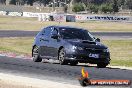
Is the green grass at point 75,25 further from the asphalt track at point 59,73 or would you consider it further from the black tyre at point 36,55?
the asphalt track at point 59,73

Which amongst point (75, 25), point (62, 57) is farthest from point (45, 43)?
point (75, 25)

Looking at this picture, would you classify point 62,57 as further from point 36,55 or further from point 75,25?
point 75,25

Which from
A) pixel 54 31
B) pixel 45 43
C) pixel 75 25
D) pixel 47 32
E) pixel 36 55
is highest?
pixel 54 31

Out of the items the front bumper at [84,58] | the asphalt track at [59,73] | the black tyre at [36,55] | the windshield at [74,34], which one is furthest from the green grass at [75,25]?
the asphalt track at [59,73]

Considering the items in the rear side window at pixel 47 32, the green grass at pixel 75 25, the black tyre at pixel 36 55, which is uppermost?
the rear side window at pixel 47 32

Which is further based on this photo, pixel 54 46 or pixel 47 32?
pixel 47 32

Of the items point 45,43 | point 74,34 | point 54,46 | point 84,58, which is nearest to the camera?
point 84,58

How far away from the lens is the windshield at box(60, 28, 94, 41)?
20781mm

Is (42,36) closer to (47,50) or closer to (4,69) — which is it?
(47,50)

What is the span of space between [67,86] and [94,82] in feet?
6.81

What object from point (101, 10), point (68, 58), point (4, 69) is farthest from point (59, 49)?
point (101, 10)

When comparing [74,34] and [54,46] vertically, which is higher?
[74,34]

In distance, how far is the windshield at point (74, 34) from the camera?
818 inches

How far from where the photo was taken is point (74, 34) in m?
21.0
